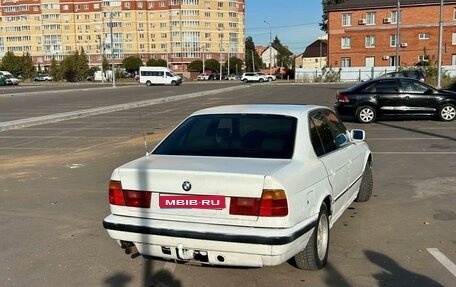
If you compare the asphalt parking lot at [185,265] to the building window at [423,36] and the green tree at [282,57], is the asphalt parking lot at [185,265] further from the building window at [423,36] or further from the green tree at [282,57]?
the green tree at [282,57]

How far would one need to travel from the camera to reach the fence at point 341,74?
195 feet

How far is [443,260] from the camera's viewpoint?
15.4ft

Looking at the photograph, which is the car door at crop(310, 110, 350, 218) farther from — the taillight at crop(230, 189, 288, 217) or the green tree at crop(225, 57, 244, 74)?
the green tree at crop(225, 57, 244, 74)

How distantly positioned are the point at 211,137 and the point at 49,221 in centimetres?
273

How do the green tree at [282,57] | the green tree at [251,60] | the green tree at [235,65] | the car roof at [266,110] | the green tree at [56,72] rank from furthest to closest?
1. the green tree at [251,60]
2. the green tree at [282,57]
3. the green tree at [235,65]
4. the green tree at [56,72]
5. the car roof at [266,110]

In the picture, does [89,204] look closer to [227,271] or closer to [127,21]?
[227,271]

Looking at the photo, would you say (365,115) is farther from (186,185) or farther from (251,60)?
(251,60)

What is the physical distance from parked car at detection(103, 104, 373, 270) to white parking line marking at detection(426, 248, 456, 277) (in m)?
1.06

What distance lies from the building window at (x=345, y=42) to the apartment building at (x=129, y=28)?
2497 inches

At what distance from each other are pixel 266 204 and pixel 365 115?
13.9 metres

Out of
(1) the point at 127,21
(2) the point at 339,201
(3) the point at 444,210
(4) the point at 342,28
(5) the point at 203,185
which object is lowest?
(3) the point at 444,210

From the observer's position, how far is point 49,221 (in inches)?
244

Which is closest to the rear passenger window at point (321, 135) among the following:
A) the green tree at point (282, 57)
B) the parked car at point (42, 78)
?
the parked car at point (42, 78)

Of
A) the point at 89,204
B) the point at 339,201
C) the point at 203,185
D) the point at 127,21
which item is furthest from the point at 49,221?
the point at 127,21
